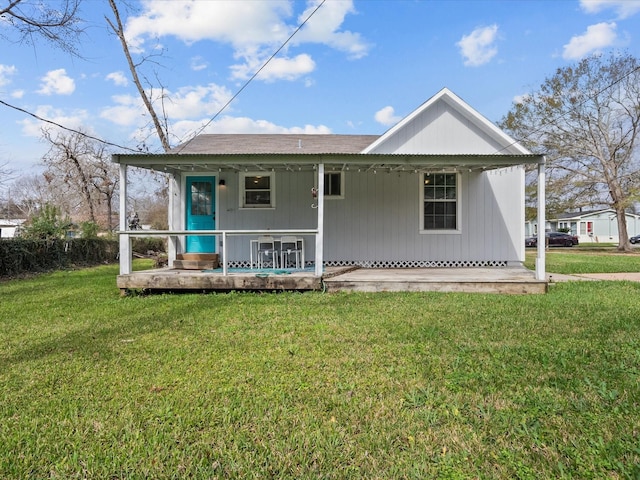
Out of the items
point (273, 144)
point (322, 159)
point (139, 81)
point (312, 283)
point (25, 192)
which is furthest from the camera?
point (25, 192)

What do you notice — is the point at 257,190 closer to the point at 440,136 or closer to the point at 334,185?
the point at 334,185

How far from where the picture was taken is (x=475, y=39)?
13.9 meters

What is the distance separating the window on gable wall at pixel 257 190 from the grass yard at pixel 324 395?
4.55 meters

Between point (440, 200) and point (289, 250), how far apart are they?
3922mm

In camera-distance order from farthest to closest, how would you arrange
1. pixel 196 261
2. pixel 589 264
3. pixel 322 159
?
pixel 589 264, pixel 196 261, pixel 322 159

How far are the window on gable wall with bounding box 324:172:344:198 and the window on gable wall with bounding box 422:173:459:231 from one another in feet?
6.70

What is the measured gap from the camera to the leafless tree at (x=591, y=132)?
2302cm

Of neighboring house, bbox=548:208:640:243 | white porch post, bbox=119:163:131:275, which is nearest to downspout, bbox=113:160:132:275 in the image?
white porch post, bbox=119:163:131:275

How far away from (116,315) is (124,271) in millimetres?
1812

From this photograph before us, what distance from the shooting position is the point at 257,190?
31.7 ft

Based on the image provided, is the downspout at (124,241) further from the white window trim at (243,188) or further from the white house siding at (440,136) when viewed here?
the white house siding at (440,136)

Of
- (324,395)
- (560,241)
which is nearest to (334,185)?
(324,395)

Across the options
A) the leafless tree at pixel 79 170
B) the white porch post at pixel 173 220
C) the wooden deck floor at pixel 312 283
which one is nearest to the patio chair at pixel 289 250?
the wooden deck floor at pixel 312 283

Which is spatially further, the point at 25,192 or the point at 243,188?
the point at 25,192
